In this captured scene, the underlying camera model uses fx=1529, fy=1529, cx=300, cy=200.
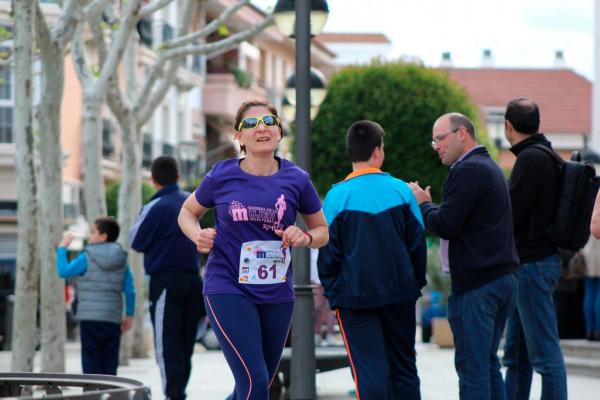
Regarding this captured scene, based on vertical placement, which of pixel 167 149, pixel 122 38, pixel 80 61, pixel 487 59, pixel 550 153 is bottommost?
pixel 550 153

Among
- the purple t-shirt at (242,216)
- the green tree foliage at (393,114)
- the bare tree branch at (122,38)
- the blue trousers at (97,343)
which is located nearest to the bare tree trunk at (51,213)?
the bare tree branch at (122,38)

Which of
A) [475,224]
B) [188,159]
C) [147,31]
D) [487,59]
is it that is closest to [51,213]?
[475,224]

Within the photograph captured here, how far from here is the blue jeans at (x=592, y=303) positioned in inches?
741

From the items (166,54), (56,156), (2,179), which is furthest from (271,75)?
(56,156)

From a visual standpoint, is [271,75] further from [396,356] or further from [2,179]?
[396,356]

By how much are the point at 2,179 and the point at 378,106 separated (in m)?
14.3

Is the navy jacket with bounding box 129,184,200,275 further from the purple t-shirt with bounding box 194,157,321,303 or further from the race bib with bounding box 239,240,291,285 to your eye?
the race bib with bounding box 239,240,291,285

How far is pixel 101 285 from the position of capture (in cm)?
1302

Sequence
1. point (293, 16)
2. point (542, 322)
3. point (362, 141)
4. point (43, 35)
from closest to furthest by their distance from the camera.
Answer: point (362, 141), point (542, 322), point (43, 35), point (293, 16)

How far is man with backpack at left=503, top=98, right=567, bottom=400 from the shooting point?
31.1 ft

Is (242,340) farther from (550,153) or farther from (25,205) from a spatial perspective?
(25,205)

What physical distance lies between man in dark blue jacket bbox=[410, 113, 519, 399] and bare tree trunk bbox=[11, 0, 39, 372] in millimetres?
7263

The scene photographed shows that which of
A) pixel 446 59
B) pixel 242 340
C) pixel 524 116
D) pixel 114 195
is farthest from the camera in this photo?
pixel 446 59

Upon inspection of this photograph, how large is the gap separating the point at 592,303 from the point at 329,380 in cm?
357
